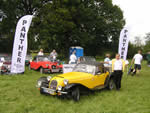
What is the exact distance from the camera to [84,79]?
6.82 m

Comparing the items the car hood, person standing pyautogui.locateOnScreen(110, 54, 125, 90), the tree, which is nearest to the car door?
the car hood

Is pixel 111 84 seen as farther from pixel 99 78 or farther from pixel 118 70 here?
pixel 99 78

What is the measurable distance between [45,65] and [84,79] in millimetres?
7149

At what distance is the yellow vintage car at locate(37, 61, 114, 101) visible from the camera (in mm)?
6266

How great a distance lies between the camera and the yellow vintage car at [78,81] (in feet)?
20.6

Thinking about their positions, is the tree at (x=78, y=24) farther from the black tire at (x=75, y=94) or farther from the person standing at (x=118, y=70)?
the black tire at (x=75, y=94)

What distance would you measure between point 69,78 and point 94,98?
1.33m

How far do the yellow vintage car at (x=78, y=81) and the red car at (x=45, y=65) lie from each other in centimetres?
575

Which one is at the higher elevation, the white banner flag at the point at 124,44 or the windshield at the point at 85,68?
the white banner flag at the point at 124,44

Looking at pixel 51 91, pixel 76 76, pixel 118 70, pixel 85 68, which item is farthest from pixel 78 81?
pixel 118 70

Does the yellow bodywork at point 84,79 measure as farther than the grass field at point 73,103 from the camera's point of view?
Yes

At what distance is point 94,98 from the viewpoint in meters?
6.79

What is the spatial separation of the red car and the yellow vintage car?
575cm

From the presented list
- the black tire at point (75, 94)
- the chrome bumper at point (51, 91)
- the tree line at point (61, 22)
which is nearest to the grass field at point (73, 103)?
the black tire at point (75, 94)
